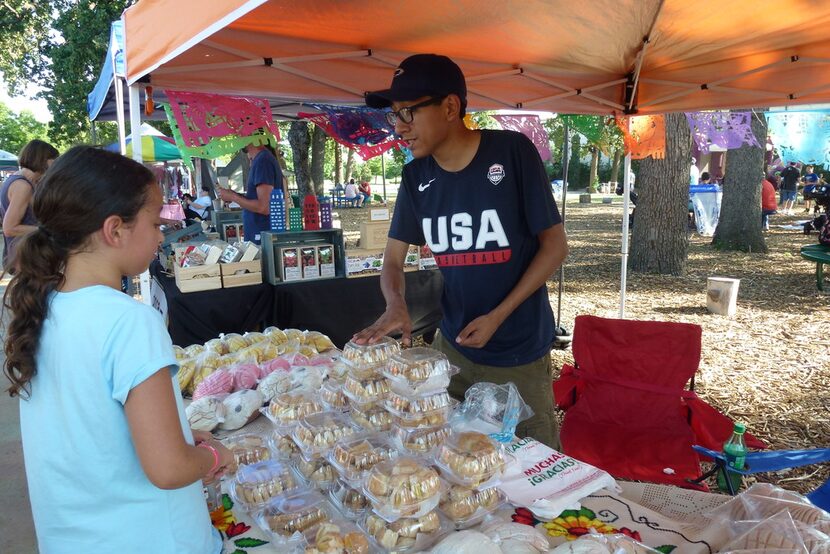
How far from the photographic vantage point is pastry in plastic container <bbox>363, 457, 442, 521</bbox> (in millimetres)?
1234

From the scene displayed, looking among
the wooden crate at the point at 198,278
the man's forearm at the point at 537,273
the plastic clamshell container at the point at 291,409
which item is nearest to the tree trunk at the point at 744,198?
the wooden crate at the point at 198,278

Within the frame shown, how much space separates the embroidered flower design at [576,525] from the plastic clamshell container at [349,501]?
45cm

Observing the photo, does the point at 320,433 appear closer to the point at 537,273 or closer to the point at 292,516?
the point at 292,516

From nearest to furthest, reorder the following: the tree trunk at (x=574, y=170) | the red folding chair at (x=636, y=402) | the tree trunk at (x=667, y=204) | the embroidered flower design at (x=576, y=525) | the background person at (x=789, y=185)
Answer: the embroidered flower design at (x=576, y=525) → the red folding chair at (x=636, y=402) → the tree trunk at (x=667, y=204) → the background person at (x=789, y=185) → the tree trunk at (x=574, y=170)

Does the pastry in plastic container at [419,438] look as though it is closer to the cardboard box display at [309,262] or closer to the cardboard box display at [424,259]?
the cardboard box display at [309,262]

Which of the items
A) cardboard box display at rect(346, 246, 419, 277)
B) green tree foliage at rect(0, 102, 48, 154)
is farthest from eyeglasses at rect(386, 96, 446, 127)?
green tree foliage at rect(0, 102, 48, 154)

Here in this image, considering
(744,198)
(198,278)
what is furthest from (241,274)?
(744,198)

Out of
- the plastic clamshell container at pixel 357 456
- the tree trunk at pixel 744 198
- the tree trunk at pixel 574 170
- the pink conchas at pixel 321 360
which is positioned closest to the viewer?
the plastic clamshell container at pixel 357 456

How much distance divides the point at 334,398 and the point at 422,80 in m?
1.11

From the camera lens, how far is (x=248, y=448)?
63.0 inches

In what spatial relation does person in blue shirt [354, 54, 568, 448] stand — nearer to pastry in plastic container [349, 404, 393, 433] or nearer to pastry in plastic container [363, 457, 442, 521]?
pastry in plastic container [349, 404, 393, 433]

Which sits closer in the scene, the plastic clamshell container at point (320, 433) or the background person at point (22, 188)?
the plastic clamshell container at point (320, 433)

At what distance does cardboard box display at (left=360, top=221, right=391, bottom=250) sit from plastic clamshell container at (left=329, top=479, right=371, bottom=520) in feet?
11.0

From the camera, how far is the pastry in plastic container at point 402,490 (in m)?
1.23
